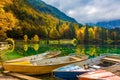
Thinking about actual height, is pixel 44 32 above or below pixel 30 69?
A: above

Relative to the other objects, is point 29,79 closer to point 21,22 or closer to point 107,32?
point 21,22

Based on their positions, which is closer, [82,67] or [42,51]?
[82,67]

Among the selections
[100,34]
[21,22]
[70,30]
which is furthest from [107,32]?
[21,22]

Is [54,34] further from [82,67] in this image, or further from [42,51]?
[82,67]

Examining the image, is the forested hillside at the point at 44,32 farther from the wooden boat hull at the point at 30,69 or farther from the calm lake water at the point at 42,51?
the wooden boat hull at the point at 30,69

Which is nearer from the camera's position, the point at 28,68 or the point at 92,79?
the point at 92,79

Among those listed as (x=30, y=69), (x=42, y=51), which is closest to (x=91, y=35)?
(x=42, y=51)

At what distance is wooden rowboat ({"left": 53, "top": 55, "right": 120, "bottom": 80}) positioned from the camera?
1991 cm

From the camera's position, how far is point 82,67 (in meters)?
22.5

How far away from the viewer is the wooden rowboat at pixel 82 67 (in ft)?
65.3

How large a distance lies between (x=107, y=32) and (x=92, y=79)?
155m

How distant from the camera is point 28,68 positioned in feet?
79.7

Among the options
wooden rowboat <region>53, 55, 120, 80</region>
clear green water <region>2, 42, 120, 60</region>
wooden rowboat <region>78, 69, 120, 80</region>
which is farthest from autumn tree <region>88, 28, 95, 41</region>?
wooden rowboat <region>78, 69, 120, 80</region>

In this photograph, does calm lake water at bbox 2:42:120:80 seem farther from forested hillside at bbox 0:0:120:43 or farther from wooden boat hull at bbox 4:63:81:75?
forested hillside at bbox 0:0:120:43
